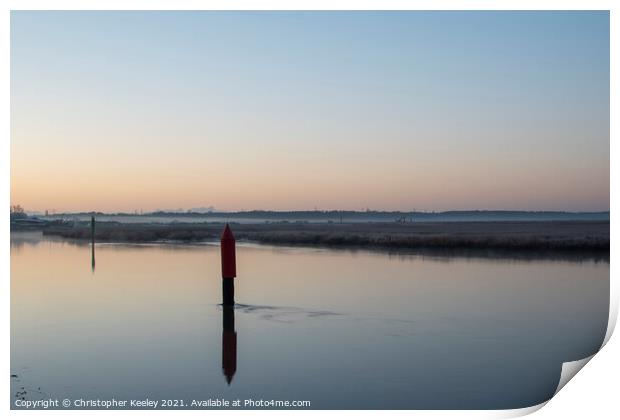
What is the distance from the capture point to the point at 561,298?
15.4m

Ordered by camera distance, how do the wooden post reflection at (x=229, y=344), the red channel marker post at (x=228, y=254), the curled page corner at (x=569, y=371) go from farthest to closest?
the red channel marker post at (x=228, y=254) < the wooden post reflection at (x=229, y=344) < the curled page corner at (x=569, y=371)

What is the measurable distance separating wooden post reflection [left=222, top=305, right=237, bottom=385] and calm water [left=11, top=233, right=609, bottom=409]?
0.10ft

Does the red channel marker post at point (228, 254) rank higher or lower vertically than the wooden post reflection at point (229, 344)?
higher

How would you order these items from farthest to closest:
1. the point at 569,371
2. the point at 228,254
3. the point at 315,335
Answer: the point at 228,254 → the point at 315,335 → the point at 569,371

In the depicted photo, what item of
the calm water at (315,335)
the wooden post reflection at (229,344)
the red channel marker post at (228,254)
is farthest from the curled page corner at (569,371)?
the red channel marker post at (228,254)

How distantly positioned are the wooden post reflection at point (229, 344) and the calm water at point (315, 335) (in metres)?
0.03

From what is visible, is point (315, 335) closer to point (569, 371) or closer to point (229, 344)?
point (229, 344)

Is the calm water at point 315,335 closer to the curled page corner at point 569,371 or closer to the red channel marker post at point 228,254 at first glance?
the curled page corner at point 569,371

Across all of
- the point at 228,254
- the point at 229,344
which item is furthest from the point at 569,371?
the point at 228,254

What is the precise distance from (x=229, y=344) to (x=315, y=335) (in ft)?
4.40

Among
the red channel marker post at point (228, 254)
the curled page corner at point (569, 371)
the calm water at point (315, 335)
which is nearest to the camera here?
the curled page corner at point (569, 371)

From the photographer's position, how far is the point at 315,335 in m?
11.3

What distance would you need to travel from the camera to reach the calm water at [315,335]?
8.55 m

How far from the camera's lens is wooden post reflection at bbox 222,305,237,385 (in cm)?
933
